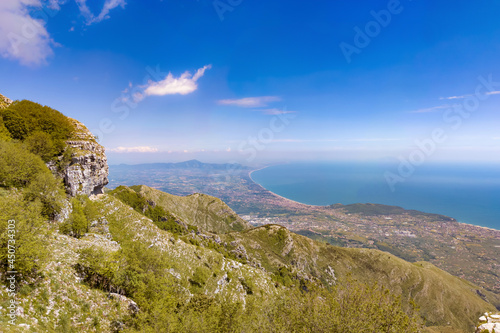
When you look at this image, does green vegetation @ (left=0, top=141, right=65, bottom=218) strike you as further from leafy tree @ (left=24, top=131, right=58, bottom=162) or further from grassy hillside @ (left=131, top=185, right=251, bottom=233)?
grassy hillside @ (left=131, top=185, right=251, bottom=233)

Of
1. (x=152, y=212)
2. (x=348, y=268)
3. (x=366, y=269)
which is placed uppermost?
(x=152, y=212)

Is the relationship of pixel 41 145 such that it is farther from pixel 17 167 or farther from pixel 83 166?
pixel 17 167

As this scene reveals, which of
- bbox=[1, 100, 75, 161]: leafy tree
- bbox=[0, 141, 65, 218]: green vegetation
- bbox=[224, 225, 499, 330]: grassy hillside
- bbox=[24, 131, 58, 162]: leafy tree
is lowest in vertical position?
bbox=[224, 225, 499, 330]: grassy hillside

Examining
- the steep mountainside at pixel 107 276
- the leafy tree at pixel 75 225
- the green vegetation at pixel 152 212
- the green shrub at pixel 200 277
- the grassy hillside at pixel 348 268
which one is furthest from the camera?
the grassy hillside at pixel 348 268

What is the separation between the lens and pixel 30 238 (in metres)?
18.0

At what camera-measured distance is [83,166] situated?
4650cm

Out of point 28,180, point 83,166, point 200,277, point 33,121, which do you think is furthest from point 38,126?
point 200,277

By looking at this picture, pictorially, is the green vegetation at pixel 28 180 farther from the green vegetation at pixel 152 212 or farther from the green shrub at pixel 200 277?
the green vegetation at pixel 152 212

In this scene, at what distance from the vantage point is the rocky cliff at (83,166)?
4334 cm

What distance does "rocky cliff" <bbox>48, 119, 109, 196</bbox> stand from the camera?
43.3m

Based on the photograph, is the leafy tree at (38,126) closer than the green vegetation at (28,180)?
No

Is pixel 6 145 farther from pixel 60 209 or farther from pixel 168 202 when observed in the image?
pixel 168 202

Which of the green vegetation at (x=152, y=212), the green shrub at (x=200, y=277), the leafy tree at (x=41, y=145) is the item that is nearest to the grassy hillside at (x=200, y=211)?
the green vegetation at (x=152, y=212)

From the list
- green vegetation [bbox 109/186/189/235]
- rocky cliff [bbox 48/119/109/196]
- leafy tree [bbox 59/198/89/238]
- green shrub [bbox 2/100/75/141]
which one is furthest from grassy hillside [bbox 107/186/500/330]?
green shrub [bbox 2/100/75/141]
